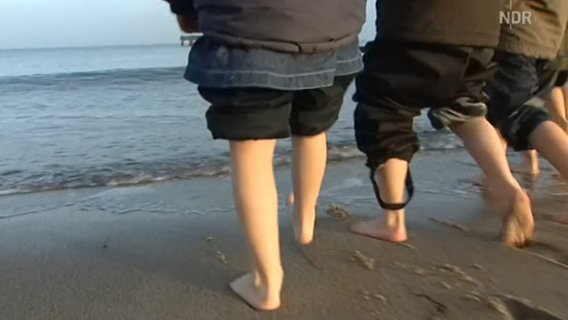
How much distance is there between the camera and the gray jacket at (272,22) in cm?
183

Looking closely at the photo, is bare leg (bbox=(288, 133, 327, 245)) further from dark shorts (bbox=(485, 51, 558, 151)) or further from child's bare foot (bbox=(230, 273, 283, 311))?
dark shorts (bbox=(485, 51, 558, 151))

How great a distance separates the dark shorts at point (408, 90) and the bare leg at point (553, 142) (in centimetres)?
38

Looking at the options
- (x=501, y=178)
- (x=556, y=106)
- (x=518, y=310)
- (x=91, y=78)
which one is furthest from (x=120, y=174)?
(x=91, y=78)

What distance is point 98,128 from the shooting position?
6.79 meters

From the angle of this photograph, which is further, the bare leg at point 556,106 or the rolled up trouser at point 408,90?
the bare leg at point 556,106

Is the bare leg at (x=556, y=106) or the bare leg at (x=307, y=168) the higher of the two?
the bare leg at (x=307, y=168)

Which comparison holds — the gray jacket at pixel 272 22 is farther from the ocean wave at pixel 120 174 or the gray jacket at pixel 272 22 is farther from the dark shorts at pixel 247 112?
the ocean wave at pixel 120 174

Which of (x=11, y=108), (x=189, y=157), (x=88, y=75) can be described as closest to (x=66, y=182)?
(x=189, y=157)

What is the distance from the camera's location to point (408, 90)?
2449 millimetres

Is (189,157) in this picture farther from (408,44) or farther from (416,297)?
(416,297)

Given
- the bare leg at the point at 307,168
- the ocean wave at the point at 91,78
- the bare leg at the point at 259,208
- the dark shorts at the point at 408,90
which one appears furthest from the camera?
the ocean wave at the point at 91,78

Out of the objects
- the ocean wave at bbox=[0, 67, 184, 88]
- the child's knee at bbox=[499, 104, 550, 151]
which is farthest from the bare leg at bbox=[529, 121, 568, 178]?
the ocean wave at bbox=[0, 67, 184, 88]

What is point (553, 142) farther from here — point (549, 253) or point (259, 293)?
point (259, 293)

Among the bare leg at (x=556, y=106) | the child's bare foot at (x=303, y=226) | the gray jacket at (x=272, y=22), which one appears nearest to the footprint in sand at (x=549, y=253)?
the child's bare foot at (x=303, y=226)
